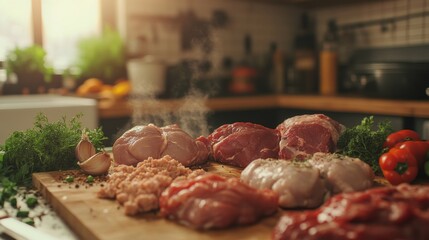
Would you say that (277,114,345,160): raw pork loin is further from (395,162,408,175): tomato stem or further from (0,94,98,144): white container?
(0,94,98,144): white container

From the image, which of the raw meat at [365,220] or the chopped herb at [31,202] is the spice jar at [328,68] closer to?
the chopped herb at [31,202]

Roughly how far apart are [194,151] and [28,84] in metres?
2.61

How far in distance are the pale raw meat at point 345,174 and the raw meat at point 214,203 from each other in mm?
183

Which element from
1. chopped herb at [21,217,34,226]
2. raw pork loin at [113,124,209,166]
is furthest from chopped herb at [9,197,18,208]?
raw pork loin at [113,124,209,166]

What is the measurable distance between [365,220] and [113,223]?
54cm

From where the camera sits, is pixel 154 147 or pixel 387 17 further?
pixel 387 17

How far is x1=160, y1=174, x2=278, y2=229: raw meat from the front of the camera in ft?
3.57

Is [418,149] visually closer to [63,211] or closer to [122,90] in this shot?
[63,211]

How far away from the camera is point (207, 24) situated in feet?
14.7

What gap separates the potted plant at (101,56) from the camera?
4.11m

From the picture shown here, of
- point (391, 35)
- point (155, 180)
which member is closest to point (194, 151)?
point (155, 180)

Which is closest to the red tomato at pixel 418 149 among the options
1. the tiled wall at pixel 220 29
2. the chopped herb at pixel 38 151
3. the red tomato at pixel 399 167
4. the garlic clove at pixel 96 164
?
the red tomato at pixel 399 167

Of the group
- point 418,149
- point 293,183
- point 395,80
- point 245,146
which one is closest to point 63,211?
point 293,183

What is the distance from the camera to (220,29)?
4574 mm
